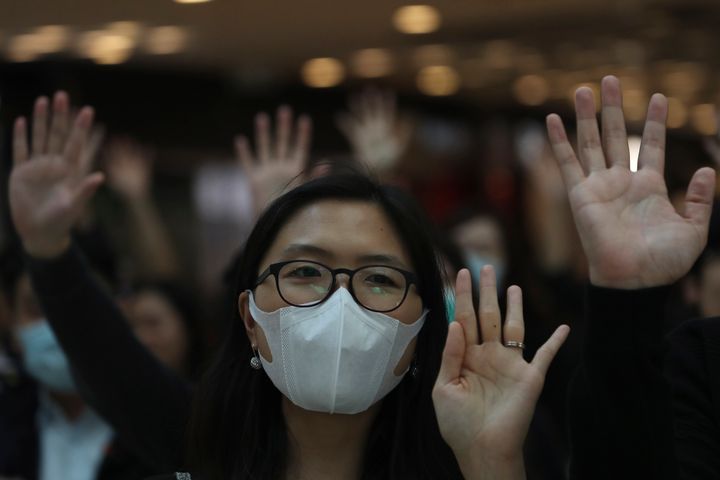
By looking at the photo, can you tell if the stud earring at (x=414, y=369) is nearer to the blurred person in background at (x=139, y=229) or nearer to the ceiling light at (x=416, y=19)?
the blurred person in background at (x=139, y=229)

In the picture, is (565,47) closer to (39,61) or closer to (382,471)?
(39,61)

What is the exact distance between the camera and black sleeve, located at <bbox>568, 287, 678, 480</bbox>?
206 centimetres

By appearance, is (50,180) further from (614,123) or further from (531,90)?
(531,90)

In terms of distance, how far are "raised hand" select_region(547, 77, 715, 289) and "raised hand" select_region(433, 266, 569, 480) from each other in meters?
0.25

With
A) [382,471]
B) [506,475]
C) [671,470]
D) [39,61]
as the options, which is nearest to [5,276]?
[382,471]

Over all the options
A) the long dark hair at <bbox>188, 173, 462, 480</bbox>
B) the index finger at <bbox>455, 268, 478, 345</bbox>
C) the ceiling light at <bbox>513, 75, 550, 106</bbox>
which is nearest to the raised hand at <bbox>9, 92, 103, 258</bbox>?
the long dark hair at <bbox>188, 173, 462, 480</bbox>

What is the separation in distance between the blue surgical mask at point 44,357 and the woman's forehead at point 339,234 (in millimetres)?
1724

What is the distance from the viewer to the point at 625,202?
86.0 inches

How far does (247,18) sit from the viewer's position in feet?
26.0

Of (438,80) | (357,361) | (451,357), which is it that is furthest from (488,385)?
(438,80)

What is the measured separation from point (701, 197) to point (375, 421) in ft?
2.76

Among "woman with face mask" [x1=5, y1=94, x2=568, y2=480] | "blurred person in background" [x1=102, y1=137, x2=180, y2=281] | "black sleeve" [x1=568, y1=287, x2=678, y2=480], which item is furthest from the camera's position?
"blurred person in background" [x1=102, y1=137, x2=180, y2=281]

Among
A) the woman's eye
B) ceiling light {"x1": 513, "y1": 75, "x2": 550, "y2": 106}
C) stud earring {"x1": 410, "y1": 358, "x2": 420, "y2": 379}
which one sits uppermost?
ceiling light {"x1": 513, "y1": 75, "x2": 550, "y2": 106}

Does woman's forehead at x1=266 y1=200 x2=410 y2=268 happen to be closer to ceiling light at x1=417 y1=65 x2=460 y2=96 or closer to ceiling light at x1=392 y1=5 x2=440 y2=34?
ceiling light at x1=392 y1=5 x2=440 y2=34
